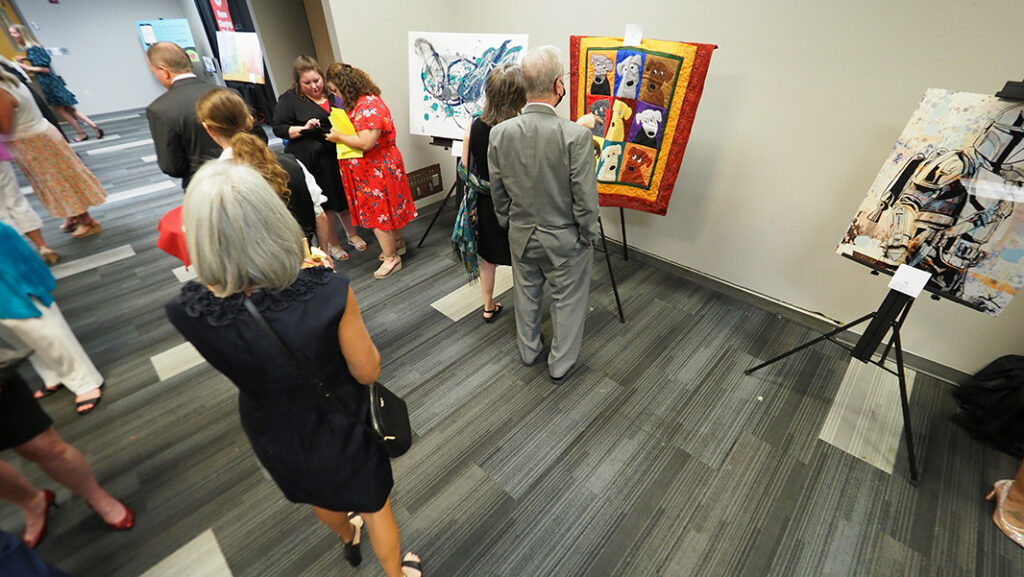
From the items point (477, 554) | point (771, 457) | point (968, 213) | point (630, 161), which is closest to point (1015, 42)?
point (968, 213)

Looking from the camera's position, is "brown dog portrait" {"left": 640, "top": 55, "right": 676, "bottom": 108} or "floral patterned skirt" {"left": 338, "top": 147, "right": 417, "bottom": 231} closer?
"brown dog portrait" {"left": 640, "top": 55, "right": 676, "bottom": 108}

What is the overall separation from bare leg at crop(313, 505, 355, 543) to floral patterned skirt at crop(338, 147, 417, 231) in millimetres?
1937

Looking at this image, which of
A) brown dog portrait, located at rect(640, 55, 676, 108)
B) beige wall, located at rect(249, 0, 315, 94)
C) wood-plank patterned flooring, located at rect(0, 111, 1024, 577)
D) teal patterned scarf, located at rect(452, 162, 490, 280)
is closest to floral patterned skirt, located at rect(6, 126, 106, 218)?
wood-plank patterned flooring, located at rect(0, 111, 1024, 577)

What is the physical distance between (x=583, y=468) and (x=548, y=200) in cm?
113

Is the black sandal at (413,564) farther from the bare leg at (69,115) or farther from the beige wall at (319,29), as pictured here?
the bare leg at (69,115)

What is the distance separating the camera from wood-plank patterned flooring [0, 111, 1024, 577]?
143 centimetres

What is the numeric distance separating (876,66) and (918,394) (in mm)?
1604

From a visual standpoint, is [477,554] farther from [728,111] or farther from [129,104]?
[129,104]

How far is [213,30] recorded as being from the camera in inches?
242

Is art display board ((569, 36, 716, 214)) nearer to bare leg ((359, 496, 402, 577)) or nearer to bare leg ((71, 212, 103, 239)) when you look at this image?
bare leg ((359, 496, 402, 577))

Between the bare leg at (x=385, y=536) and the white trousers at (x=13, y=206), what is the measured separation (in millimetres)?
3397

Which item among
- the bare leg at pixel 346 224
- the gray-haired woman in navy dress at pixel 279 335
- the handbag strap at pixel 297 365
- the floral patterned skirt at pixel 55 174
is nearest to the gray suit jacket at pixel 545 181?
the gray-haired woman in navy dress at pixel 279 335

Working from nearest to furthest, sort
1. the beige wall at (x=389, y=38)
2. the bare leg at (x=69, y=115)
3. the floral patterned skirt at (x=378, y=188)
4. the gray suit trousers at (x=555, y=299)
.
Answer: the gray suit trousers at (x=555, y=299) → the floral patterned skirt at (x=378, y=188) → the beige wall at (x=389, y=38) → the bare leg at (x=69, y=115)

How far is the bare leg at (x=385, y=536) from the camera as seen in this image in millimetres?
1123
